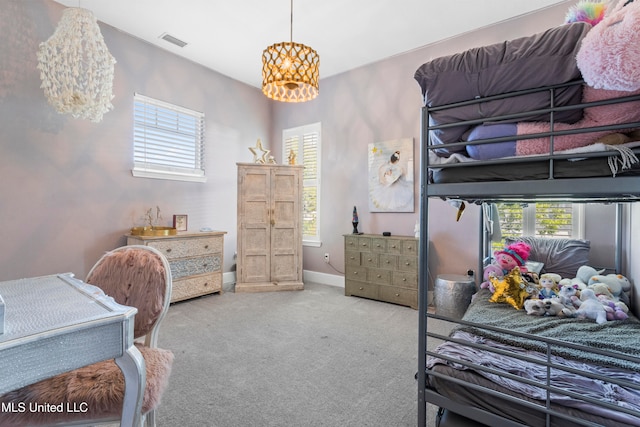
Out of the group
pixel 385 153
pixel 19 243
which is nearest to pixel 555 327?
pixel 385 153

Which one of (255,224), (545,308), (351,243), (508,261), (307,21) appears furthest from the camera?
(255,224)

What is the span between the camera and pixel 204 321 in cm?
299

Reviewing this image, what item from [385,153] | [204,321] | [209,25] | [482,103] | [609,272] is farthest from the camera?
[385,153]

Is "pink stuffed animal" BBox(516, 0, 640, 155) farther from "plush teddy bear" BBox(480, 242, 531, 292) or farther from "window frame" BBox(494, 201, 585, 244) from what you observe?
"window frame" BBox(494, 201, 585, 244)

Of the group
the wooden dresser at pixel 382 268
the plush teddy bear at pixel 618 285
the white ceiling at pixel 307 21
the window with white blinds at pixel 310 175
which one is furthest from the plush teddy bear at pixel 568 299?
the window with white blinds at pixel 310 175

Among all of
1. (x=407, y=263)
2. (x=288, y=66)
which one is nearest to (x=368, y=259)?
(x=407, y=263)

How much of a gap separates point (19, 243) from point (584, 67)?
4071 mm

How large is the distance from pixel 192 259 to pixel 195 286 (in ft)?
1.11

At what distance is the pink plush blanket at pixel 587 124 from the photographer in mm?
838

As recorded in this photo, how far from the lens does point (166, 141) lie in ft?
12.6

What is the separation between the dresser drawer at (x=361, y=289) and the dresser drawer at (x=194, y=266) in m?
1.74

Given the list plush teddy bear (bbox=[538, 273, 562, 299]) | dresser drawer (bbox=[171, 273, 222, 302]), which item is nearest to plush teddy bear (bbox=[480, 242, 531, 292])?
plush teddy bear (bbox=[538, 273, 562, 299])

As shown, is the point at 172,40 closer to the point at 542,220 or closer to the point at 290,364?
the point at 290,364

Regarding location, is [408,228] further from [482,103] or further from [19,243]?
[19,243]
